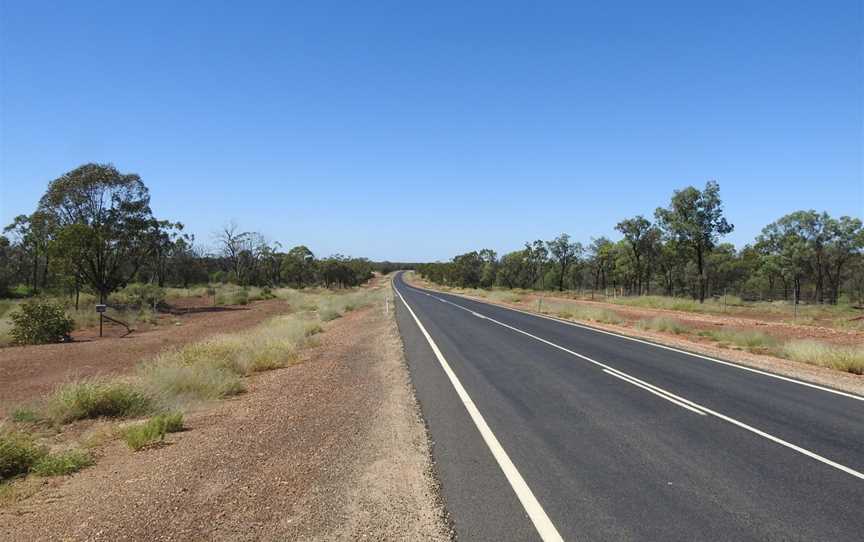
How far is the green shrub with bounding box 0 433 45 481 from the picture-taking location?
21.2 feet

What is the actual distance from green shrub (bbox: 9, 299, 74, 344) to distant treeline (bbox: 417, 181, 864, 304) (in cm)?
4467

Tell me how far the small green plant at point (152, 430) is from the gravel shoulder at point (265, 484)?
0.63 feet

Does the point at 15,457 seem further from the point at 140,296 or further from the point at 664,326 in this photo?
the point at 140,296

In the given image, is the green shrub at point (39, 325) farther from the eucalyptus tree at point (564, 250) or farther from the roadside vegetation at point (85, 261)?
the eucalyptus tree at point (564, 250)

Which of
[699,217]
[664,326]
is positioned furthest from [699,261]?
[664,326]

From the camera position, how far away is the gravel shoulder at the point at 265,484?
4383 millimetres

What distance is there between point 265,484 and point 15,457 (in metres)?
3.74

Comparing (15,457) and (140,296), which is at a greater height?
(140,296)

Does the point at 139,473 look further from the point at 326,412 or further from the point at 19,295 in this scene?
the point at 19,295

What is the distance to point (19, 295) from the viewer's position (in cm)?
4391

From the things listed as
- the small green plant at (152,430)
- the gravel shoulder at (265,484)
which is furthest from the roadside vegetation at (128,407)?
the gravel shoulder at (265,484)

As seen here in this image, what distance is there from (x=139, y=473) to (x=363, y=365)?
755 cm

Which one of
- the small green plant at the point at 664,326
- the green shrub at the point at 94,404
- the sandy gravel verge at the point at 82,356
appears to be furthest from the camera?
the small green plant at the point at 664,326

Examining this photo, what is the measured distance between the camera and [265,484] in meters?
5.37
